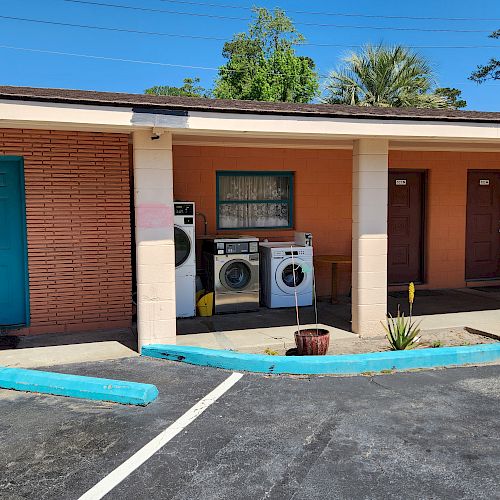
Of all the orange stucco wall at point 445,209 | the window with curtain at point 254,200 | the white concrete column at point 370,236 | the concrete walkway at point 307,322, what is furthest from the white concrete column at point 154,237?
the orange stucco wall at point 445,209

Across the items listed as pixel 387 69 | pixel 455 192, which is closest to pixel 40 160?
pixel 455 192

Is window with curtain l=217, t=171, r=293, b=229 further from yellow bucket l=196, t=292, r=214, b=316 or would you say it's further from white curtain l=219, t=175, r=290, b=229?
yellow bucket l=196, t=292, r=214, b=316

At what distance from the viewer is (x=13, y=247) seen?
7684 mm

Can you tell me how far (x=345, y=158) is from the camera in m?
10.4

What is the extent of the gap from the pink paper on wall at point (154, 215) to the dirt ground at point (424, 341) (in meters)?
1.99

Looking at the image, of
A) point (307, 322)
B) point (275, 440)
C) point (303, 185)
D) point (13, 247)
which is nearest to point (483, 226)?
point (303, 185)

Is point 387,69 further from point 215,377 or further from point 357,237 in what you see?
point 215,377

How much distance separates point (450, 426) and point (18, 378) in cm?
417

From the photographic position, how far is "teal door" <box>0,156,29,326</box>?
7602mm

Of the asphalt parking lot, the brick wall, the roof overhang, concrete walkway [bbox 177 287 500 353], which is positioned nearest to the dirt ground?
concrete walkway [bbox 177 287 500 353]

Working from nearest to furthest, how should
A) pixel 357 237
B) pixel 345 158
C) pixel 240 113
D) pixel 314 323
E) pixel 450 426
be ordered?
pixel 450 426 < pixel 240 113 < pixel 357 237 < pixel 314 323 < pixel 345 158

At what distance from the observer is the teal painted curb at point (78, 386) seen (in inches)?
203

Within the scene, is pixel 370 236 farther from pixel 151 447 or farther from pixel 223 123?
pixel 151 447

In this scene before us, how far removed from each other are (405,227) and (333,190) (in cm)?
182
